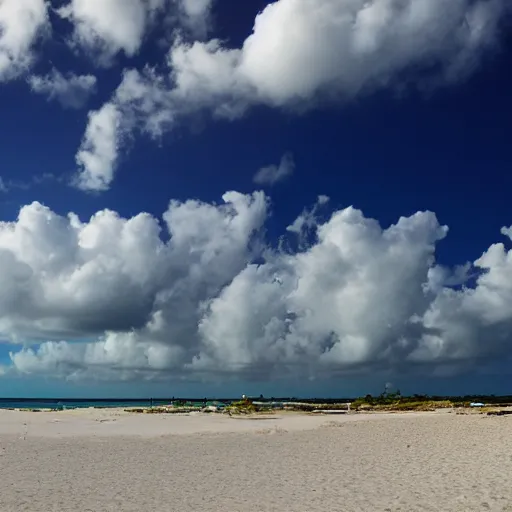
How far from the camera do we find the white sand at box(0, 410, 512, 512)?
16.9 m

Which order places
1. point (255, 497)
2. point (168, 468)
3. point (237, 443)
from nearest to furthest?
point (255, 497) < point (168, 468) < point (237, 443)

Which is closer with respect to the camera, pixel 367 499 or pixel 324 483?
pixel 367 499

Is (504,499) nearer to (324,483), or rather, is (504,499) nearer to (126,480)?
(324,483)

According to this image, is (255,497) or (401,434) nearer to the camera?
(255,497)

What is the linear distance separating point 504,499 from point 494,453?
39.3 ft

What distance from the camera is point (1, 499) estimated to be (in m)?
17.1

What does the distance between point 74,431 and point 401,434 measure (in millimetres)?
26981

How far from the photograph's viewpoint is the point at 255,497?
18.0 metres

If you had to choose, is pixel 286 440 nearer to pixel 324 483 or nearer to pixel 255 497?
pixel 324 483

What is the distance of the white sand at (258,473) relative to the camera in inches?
666

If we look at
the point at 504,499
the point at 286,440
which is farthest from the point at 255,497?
the point at 286,440

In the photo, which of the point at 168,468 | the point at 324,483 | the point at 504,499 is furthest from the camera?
the point at 168,468

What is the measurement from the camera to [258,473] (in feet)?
75.1

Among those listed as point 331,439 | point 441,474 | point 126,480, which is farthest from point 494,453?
point 126,480
